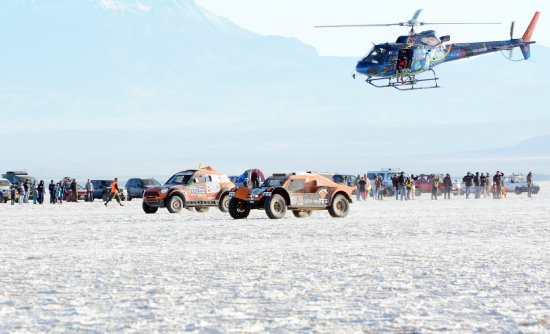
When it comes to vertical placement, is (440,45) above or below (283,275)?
above

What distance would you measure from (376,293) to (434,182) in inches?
1493

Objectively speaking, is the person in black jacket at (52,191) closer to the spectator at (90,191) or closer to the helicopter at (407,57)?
the spectator at (90,191)

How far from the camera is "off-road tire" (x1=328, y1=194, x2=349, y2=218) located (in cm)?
2527

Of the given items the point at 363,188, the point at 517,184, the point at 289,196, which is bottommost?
the point at 289,196

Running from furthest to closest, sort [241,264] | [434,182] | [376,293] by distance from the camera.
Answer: [434,182] < [241,264] < [376,293]

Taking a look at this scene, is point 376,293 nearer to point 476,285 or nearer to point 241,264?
point 476,285

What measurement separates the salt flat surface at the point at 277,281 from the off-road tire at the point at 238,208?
5827 millimetres

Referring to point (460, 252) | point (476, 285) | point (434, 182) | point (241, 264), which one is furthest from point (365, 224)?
point (434, 182)

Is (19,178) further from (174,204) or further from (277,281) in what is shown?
(277,281)

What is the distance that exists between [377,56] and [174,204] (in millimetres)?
13536

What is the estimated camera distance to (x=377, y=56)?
1455 inches

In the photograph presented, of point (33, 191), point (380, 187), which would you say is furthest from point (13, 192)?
point (380, 187)

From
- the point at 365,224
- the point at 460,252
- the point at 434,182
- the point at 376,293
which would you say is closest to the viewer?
the point at 376,293

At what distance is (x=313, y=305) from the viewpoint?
853cm
